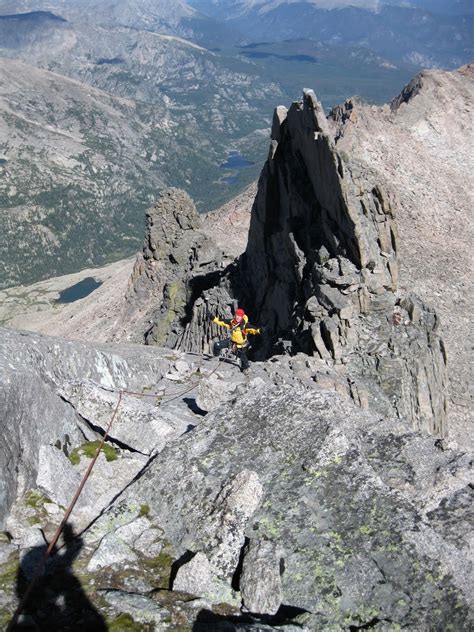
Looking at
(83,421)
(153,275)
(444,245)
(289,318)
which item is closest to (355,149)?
(444,245)

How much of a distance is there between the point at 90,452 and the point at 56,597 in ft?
16.5

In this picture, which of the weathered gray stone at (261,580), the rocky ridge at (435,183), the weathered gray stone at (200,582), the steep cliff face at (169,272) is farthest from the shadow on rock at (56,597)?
the steep cliff face at (169,272)

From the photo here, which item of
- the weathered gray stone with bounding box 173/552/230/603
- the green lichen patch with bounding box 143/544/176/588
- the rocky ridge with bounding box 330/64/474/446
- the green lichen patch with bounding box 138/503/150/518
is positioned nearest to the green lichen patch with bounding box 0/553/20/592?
the green lichen patch with bounding box 143/544/176/588

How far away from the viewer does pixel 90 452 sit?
13.7 meters

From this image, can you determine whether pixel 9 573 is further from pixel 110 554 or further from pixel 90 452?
pixel 90 452

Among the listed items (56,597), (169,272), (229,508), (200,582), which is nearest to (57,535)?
(56,597)

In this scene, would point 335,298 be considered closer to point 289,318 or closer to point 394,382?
point 394,382

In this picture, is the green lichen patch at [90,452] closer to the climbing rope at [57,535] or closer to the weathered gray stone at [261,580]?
the climbing rope at [57,535]

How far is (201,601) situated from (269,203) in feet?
117

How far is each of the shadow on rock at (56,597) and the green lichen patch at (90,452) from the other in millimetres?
3398

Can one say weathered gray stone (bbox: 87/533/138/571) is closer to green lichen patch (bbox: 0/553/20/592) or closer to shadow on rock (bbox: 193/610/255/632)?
green lichen patch (bbox: 0/553/20/592)

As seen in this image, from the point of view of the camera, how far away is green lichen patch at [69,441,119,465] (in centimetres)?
1337

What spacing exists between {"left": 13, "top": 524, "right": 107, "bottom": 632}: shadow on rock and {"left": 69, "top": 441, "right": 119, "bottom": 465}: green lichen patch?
3398 millimetres

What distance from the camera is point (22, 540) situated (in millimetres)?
10219
